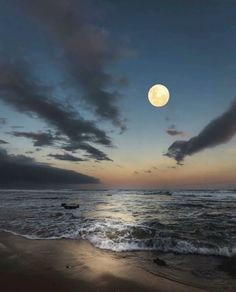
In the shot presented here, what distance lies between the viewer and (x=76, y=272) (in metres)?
8.08

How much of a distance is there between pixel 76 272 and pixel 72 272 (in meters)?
0.12

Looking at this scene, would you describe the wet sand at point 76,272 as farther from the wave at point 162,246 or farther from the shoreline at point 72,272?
the wave at point 162,246

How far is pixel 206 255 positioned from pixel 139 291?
5.66m

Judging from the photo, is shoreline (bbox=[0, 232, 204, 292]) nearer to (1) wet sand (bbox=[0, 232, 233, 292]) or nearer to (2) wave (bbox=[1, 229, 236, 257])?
(1) wet sand (bbox=[0, 232, 233, 292])

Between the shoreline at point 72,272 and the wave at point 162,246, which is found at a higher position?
the wave at point 162,246

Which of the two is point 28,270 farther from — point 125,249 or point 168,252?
point 168,252

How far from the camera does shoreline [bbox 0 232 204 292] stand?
A: 693cm

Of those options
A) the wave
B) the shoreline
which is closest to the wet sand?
the shoreline

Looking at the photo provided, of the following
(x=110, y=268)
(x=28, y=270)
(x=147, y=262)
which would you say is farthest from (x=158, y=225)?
(x=28, y=270)

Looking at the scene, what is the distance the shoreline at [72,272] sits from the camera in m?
6.93

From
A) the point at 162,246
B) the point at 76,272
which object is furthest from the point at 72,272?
the point at 162,246

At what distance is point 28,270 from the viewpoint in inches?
320

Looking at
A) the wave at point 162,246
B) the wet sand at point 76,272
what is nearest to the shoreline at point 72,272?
the wet sand at point 76,272

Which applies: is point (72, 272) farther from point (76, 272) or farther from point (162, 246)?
point (162, 246)
